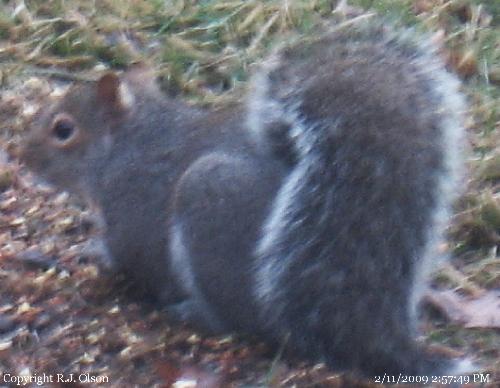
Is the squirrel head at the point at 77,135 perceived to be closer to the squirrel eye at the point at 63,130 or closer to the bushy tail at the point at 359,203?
the squirrel eye at the point at 63,130

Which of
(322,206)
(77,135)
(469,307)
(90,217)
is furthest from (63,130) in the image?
(469,307)

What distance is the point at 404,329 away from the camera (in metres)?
3.29

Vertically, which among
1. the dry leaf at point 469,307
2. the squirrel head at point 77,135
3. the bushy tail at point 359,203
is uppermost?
the squirrel head at point 77,135

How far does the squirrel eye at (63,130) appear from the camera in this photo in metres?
4.04

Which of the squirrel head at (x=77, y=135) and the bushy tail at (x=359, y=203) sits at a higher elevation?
the squirrel head at (x=77, y=135)

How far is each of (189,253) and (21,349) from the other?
0.52 meters

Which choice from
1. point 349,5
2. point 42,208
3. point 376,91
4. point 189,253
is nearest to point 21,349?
point 189,253

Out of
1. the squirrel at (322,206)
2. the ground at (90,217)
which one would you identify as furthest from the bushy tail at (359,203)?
the ground at (90,217)

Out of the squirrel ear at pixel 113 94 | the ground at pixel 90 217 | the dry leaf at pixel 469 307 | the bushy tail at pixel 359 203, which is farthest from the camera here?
the squirrel ear at pixel 113 94

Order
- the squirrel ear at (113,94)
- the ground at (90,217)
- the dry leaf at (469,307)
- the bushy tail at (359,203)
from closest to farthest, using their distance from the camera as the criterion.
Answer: the bushy tail at (359,203) < the ground at (90,217) < the dry leaf at (469,307) < the squirrel ear at (113,94)

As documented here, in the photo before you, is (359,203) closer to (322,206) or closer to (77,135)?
(322,206)

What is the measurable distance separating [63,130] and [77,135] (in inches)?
1.9

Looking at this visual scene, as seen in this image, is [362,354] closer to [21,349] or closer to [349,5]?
[21,349]

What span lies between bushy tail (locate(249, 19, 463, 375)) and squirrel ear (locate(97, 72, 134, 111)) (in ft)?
2.39
